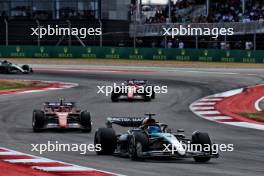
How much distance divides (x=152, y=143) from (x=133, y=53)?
131ft

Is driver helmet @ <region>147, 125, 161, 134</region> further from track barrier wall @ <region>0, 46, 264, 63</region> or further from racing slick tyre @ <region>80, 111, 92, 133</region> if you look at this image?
track barrier wall @ <region>0, 46, 264, 63</region>

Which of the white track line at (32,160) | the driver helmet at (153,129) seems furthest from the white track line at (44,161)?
the driver helmet at (153,129)

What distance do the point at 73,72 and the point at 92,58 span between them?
32.1 feet

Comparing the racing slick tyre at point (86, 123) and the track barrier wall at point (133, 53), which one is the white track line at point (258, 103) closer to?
the racing slick tyre at point (86, 123)

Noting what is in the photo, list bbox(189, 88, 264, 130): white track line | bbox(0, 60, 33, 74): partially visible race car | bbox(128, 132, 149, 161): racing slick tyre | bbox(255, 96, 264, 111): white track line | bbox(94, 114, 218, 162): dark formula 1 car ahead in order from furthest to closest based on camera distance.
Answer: bbox(0, 60, 33, 74): partially visible race car
bbox(255, 96, 264, 111): white track line
bbox(189, 88, 264, 130): white track line
bbox(128, 132, 149, 161): racing slick tyre
bbox(94, 114, 218, 162): dark formula 1 car ahead

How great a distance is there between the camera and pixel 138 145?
1364 cm

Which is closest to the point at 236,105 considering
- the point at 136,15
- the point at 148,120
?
the point at 148,120

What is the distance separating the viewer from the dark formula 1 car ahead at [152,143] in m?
13.4

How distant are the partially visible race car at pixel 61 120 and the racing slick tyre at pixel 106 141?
4113mm

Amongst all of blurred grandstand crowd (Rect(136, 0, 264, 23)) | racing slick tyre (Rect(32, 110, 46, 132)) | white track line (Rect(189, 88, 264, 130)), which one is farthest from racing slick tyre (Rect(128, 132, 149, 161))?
blurred grandstand crowd (Rect(136, 0, 264, 23))

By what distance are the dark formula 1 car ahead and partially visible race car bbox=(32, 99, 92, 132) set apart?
4.04 metres

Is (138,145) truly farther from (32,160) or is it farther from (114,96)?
(114,96)

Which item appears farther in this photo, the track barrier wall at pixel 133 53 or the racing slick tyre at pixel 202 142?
the track barrier wall at pixel 133 53

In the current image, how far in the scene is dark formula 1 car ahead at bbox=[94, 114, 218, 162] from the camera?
1340 cm
